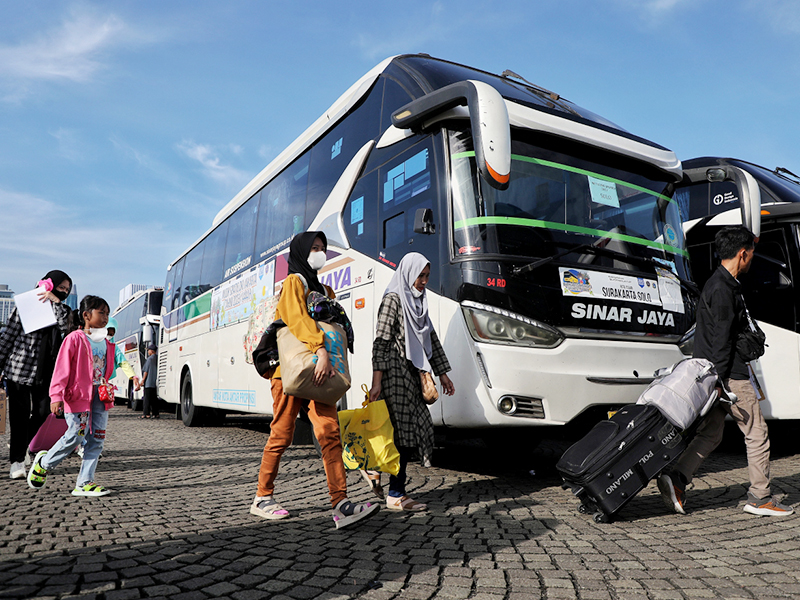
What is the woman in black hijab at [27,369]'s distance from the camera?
595 cm

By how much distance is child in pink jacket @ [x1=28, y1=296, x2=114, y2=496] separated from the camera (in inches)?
203

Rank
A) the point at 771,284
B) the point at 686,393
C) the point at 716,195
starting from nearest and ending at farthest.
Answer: the point at 686,393 → the point at 771,284 → the point at 716,195

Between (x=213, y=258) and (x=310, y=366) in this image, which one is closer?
(x=310, y=366)

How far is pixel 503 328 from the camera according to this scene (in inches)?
189

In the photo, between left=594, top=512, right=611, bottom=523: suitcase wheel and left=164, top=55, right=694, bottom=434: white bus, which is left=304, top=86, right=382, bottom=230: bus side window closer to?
left=164, top=55, right=694, bottom=434: white bus

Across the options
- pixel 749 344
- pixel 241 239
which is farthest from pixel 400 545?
pixel 241 239

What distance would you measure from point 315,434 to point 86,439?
251cm

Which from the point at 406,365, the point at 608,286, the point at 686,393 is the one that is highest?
the point at 608,286

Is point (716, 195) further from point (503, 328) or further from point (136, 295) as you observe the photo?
point (136, 295)

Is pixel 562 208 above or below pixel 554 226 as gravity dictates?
above

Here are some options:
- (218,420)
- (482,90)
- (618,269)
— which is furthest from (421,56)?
(218,420)

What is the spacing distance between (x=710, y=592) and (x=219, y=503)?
3390 millimetres

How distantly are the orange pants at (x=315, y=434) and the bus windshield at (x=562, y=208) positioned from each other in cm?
176

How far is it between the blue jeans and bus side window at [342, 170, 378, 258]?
2719mm
